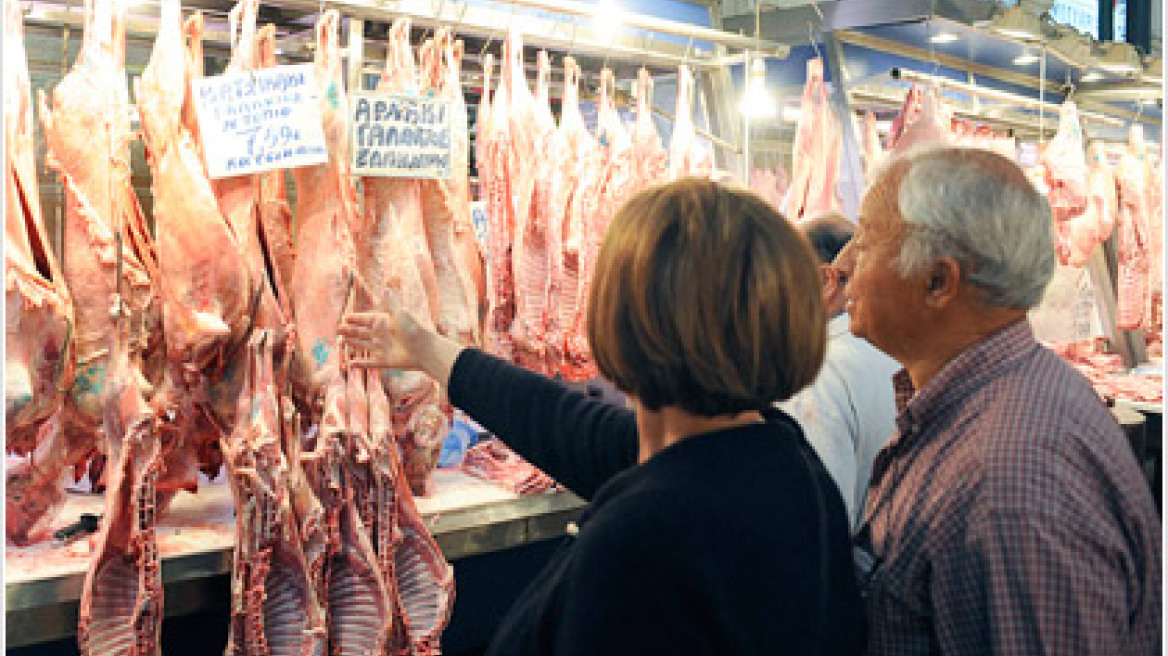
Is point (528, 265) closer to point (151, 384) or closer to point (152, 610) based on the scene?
point (151, 384)

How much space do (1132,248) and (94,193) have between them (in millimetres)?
6949

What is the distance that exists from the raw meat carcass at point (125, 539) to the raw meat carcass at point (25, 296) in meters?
0.13

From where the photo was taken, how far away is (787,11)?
658 cm

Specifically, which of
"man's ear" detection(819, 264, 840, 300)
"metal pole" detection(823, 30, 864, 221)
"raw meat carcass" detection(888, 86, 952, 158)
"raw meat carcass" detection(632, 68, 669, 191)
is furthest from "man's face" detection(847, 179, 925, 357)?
"metal pole" detection(823, 30, 864, 221)

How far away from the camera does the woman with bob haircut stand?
1.56 metres

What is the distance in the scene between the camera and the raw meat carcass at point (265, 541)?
290 cm

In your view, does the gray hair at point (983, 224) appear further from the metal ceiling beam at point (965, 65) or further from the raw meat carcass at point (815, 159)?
the metal ceiling beam at point (965, 65)

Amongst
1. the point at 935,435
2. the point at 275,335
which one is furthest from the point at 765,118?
the point at 935,435

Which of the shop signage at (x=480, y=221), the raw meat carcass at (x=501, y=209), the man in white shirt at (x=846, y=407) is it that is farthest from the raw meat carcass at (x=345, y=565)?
the shop signage at (x=480, y=221)

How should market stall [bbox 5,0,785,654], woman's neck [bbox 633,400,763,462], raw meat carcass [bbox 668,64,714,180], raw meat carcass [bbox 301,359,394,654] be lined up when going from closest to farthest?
woman's neck [bbox 633,400,763,462]
market stall [bbox 5,0,785,654]
raw meat carcass [bbox 301,359,394,654]
raw meat carcass [bbox 668,64,714,180]

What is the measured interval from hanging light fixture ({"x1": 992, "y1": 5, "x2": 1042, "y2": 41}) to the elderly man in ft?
16.6

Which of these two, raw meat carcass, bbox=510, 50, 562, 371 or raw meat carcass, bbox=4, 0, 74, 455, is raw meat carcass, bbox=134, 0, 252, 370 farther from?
raw meat carcass, bbox=510, 50, 562, 371

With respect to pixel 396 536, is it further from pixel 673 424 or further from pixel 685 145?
pixel 685 145

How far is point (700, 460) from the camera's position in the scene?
5.42ft
